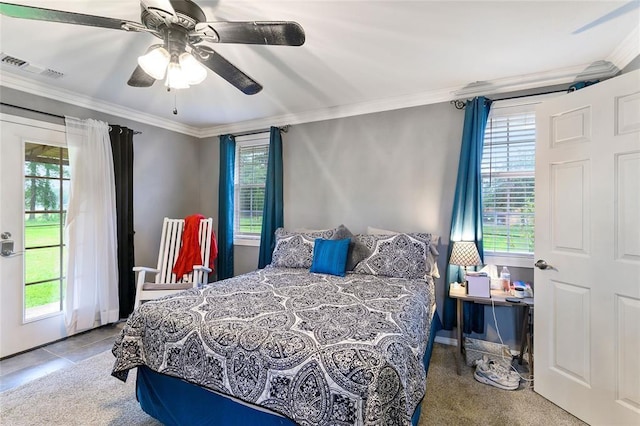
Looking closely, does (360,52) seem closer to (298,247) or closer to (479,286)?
(298,247)

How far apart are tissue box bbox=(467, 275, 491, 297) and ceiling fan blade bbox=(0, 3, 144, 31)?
8.81ft

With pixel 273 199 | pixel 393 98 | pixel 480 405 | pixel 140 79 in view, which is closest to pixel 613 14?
pixel 393 98

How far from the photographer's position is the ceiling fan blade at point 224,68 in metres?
1.67

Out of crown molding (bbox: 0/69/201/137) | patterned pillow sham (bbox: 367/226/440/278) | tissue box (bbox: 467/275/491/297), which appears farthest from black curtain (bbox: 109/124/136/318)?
tissue box (bbox: 467/275/491/297)

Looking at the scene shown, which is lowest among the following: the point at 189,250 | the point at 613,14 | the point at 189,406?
the point at 189,406

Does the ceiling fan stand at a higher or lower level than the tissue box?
higher

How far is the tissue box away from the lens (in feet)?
7.80

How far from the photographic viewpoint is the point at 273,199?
373 cm

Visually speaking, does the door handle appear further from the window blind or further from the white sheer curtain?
the white sheer curtain

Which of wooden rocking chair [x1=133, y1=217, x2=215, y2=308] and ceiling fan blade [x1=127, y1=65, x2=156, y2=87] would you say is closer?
ceiling fan blade [x1=127, y1=65, x2=156, y2=87]

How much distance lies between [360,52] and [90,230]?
3045 mm

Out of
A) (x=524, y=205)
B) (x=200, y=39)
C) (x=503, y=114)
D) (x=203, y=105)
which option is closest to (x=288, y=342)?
(x=200, y=39)

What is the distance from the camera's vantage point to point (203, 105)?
11.0 ft

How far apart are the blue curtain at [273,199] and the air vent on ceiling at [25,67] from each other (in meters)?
2.02
